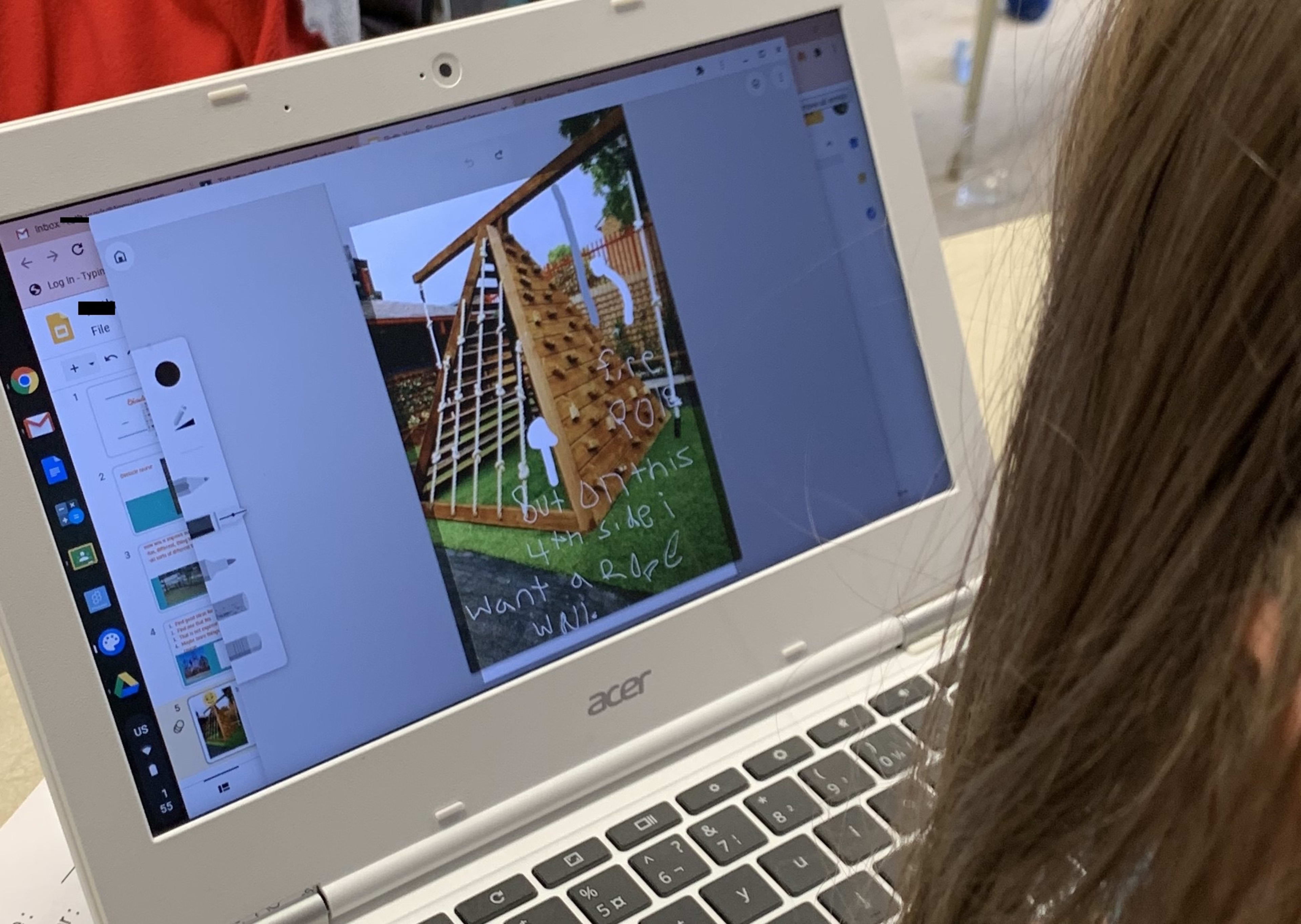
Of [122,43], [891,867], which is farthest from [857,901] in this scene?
[122,43]

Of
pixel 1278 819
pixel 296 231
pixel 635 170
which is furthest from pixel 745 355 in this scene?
pixel 1278 819

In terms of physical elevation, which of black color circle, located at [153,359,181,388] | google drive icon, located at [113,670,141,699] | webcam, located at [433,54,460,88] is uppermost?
webcam, located at [433,54,460,88]

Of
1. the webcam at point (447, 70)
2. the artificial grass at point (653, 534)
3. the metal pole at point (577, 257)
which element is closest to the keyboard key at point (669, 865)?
the artificial grass at point (653, 534)

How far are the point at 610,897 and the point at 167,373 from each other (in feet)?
0.87

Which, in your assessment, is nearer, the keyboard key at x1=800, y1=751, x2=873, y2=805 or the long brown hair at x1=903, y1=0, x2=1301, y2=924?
the long brown hair at x1=903, y1=0, x2=1301, y2=924

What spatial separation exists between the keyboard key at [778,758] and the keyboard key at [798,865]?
0.04m

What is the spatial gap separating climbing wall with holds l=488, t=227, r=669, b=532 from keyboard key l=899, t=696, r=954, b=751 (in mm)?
169

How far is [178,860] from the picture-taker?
1.31ft

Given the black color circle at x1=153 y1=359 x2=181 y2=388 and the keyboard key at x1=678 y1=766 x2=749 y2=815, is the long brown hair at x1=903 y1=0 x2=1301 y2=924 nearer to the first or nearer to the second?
the keyboard key at x1=678 y1=766 x2=749 y2=815

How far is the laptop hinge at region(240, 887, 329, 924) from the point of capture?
420 mm

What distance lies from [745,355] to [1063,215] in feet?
0.78

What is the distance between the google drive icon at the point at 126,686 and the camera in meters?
0.39

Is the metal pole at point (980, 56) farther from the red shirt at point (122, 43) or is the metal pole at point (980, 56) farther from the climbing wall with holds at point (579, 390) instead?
the climbing wall with holds at point (579, 390)

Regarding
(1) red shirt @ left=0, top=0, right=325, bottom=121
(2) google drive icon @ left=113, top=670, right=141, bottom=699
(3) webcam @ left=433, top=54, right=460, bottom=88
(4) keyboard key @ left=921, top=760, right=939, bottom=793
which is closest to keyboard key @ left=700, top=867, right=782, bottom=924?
(4) keyboard key @ left=921, top=760, right=939, bottom=793
